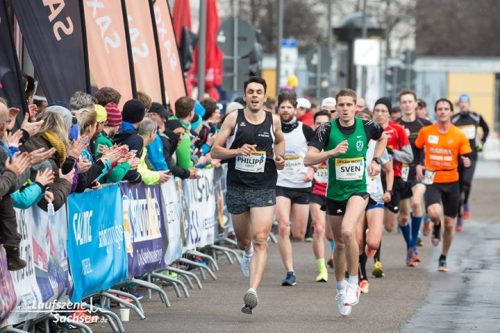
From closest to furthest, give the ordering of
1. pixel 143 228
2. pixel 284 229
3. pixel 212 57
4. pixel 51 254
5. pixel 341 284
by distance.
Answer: pixel 51 254
pixel 341 284
pixel 143 228
pixel 284 229
pixel 212 57

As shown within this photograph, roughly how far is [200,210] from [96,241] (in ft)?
17.4

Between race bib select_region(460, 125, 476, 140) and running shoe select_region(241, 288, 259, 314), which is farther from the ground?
running shoe select_region(241, 288, 259, 314)

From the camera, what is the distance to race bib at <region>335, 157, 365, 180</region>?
1304 cm

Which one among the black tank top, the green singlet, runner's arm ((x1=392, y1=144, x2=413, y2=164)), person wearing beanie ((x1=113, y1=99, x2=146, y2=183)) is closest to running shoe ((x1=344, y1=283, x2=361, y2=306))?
the green singlet

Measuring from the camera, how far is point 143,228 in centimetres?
1344

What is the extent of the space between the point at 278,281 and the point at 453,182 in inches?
121

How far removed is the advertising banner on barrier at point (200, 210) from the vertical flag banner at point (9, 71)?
3.60m

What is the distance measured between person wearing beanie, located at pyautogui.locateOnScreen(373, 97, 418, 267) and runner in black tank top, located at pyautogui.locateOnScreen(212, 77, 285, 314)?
2.79 metres

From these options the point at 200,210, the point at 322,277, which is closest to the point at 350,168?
the point at 322,277

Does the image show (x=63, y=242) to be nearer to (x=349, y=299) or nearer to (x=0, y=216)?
(x=0, y=216)

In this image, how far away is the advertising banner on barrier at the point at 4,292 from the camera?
905 centimetres

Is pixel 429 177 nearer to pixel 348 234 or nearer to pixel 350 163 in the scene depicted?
pixel 350 163

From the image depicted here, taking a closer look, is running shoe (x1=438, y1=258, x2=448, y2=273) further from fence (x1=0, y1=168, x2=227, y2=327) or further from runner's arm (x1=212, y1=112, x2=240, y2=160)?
runner's arm (x1=212, y1=112, x2=240, y2=160)

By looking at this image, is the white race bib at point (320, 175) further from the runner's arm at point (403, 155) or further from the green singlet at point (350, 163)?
the green singlet at point (350, 163)
